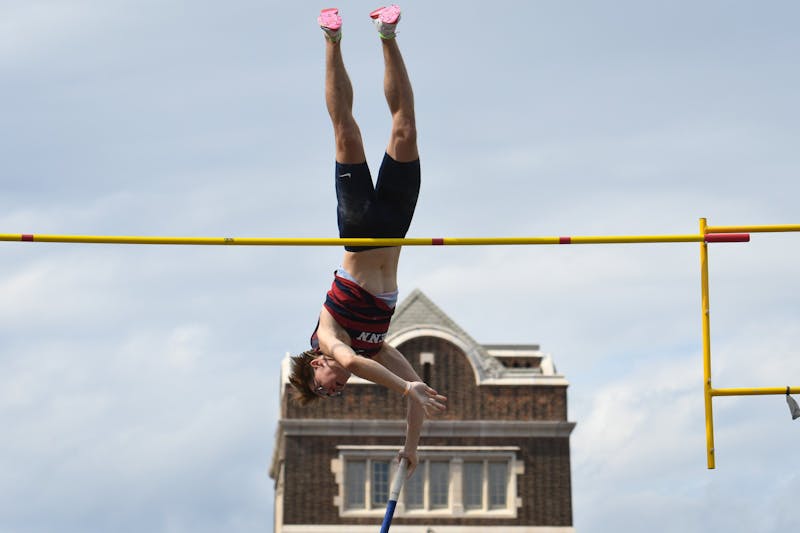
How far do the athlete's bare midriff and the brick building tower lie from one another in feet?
106

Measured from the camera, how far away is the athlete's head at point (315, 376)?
1369 centimetres

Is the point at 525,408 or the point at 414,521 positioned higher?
the point at 525,408

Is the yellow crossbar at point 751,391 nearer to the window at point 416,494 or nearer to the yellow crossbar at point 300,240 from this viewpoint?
the yellow crossbar at point 300,240

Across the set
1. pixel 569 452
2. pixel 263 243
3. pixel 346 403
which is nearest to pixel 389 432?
pixel 346 403

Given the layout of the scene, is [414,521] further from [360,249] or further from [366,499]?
[360,249]

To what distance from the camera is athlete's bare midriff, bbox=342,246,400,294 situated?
13633mm

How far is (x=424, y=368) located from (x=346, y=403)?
7.18 feet

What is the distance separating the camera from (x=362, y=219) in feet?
44.5

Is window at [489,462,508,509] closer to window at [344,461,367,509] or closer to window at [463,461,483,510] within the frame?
window at [463,461,483,510]

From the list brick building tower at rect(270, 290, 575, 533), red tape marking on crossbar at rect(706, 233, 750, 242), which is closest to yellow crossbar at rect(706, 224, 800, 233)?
red tape marking on crossbar at rect(706, 233, 750, 242)

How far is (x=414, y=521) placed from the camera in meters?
46.5

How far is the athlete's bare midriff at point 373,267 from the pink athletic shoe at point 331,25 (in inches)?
63.4

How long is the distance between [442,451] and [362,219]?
3400 centimetres

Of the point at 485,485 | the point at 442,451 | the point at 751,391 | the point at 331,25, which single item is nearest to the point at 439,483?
the point at 442,451
